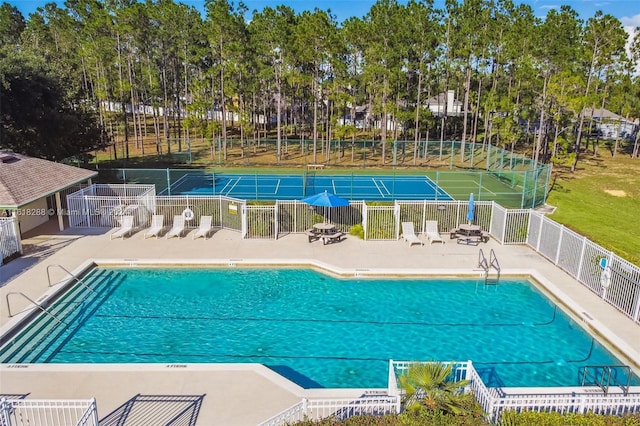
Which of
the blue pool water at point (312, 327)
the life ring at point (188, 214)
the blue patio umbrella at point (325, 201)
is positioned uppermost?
the blue patio umbrella at point (325, 201)

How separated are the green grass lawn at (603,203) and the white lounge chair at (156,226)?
54.2ft

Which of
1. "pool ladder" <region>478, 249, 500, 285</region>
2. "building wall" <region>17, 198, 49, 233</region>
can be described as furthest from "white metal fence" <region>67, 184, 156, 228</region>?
"pool ladder" <region>478, 249, 500, 285</region>

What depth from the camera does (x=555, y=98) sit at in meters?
29.9

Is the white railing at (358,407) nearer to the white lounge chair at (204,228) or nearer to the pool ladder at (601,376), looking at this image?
the pool ladder at (601,376)

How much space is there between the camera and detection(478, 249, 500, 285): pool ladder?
15248 mm

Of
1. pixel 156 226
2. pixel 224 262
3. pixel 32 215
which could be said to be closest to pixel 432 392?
pixel 224 262

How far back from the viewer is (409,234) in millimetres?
18391

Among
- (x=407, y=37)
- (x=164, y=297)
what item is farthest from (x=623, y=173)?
(x=164, y=297)

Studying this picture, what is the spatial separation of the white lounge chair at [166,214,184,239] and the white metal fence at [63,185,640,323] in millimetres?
671

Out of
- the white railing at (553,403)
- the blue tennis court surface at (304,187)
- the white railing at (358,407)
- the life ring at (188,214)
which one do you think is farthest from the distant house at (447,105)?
A: the white railing at (358,407)

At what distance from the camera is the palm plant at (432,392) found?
6.62m

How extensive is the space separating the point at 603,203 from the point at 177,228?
23.3m

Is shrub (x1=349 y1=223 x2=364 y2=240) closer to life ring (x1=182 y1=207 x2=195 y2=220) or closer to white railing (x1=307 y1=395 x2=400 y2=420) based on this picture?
life ring (x1=182 y1=207 x2=195 y2=220)

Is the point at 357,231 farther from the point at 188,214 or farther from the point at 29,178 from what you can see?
the point at 29,178
